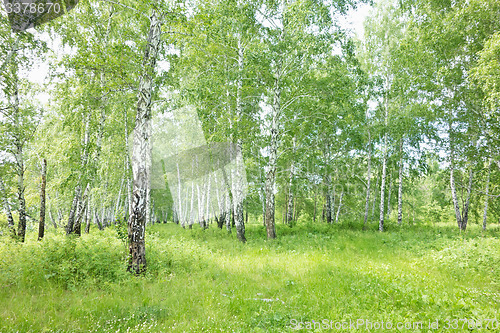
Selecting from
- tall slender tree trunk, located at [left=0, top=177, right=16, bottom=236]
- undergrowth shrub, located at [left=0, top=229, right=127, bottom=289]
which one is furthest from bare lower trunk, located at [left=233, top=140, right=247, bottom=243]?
tall slender tree trunk, located at [left=0, top=177, right=16, bottom=236]

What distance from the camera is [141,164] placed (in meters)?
6.27

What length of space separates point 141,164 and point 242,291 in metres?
4.25

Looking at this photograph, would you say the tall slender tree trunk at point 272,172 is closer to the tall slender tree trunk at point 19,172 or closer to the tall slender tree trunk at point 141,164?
the tall slender tree trunk at point 141,164

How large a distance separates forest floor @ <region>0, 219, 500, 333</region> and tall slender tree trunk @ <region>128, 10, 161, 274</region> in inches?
19.3

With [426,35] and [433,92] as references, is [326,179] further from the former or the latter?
[426,35]

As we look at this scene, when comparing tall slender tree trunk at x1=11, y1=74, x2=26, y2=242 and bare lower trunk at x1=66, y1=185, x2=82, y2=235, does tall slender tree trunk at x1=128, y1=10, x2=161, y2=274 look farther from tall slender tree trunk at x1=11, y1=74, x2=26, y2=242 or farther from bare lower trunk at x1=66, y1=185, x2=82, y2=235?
tall slender tree trunk at x1=11, y1=74, x2=26, y2=242

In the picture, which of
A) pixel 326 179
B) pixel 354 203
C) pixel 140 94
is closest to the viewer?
pixel 140 94

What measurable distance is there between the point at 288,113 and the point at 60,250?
12.2 meters

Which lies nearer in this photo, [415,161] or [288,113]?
[288,113]

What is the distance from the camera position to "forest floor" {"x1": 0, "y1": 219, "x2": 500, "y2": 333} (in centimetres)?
400

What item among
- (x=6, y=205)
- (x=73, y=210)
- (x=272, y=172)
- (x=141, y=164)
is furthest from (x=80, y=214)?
(x=272, y=172)

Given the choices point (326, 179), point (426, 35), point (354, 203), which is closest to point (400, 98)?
point (426, 35)

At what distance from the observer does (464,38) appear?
1284 centimetres

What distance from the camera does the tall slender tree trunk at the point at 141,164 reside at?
20.1ft
